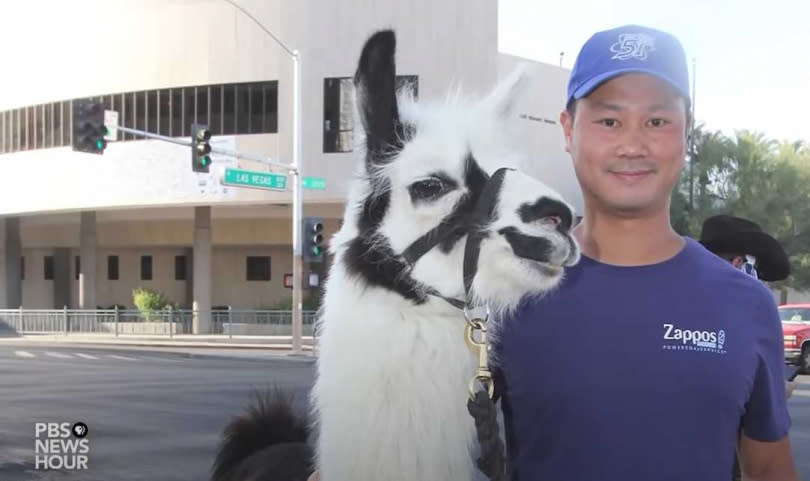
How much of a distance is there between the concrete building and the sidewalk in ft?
12.1

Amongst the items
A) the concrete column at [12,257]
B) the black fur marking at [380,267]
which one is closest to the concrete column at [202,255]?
the concrete column at [12,257]

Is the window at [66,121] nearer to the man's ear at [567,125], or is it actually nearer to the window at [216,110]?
the window at [216,110]

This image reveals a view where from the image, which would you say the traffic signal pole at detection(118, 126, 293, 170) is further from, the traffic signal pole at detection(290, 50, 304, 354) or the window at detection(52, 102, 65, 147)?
the window at detection(52, 102, 65, 147)

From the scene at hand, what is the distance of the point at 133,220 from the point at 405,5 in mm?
19667

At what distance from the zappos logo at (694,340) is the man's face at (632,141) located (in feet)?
0.94

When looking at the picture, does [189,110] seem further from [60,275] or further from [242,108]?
[60,275]

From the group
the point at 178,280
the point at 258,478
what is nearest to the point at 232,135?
the point at 178,280

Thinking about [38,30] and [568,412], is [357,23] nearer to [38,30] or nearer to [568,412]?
[38,30]

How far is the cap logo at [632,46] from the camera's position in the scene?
175cm

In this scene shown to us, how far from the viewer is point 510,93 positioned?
193cm

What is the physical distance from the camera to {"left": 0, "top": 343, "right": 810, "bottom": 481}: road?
7.59 meters

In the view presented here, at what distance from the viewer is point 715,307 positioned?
1769mm

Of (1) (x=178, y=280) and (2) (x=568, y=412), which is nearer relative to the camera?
(2) (x=568, y=412)

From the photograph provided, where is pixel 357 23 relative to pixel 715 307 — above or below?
above
